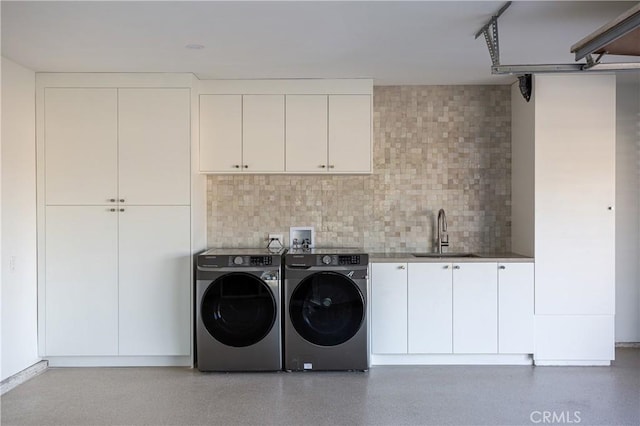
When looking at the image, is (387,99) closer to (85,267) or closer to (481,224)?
(481,224)

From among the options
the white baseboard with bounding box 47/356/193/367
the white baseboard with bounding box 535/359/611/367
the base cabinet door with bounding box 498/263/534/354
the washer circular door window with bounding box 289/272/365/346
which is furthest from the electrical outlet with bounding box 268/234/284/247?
the white baseboard with bounding box 535/359/611/367

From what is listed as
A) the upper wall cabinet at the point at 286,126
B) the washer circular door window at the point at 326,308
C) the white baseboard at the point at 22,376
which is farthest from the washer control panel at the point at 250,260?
the white baseboard at the point at 22,376

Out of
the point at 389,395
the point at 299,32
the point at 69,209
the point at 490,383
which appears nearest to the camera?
the point at 299,32

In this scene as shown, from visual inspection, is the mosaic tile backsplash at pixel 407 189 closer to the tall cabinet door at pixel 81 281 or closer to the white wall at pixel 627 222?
the tall cabinet door at pixel 81 281

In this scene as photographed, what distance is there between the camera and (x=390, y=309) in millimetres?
4156

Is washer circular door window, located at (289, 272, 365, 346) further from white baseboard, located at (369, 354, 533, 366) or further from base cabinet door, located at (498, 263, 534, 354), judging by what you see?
base cabinet door, located at (498, 263, 534, 354)

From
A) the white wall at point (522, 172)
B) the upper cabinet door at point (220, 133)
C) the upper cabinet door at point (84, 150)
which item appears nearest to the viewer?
the upper cabinet door at point (84, 150)

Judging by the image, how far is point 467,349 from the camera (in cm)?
415

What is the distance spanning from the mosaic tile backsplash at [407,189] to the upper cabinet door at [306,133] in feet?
1.11

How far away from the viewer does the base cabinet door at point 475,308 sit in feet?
13.6

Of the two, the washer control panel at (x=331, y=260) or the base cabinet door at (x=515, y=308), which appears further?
the base cabinet door at (x=515, y=308)

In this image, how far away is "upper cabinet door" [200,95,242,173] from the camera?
4324 mm

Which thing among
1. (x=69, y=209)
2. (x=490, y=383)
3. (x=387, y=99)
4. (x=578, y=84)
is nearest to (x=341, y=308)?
(x=490, y=383)

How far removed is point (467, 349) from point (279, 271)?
61.6 inches
